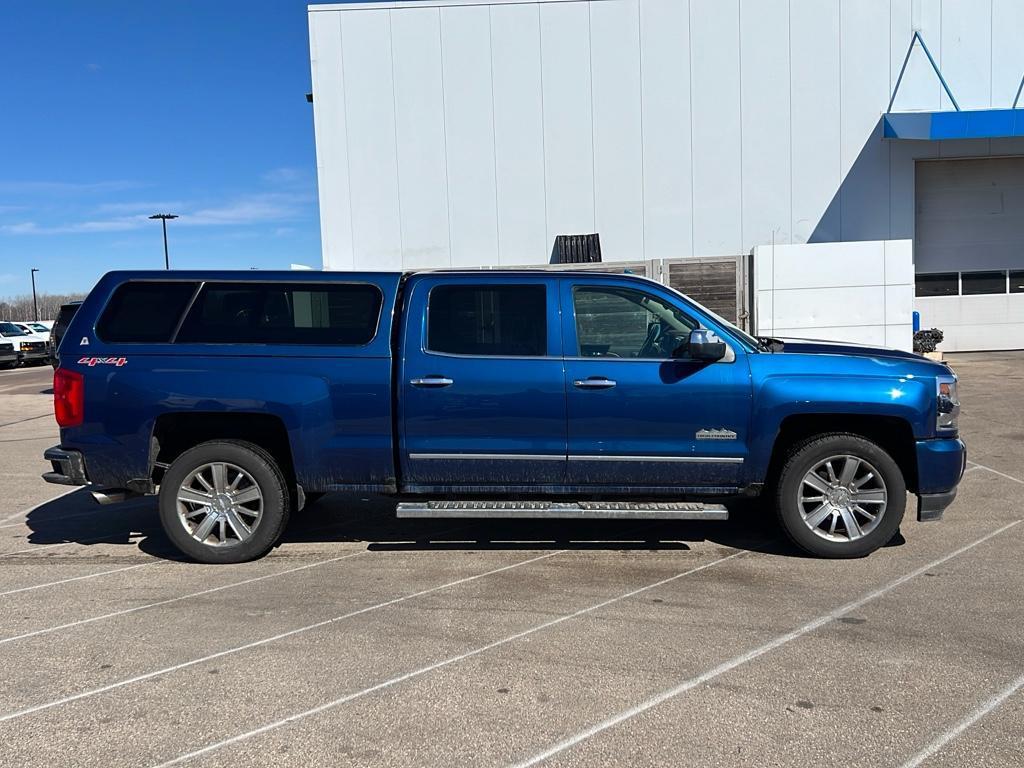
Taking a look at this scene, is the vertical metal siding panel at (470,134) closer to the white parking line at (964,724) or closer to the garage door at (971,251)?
the garage door at (971,251)

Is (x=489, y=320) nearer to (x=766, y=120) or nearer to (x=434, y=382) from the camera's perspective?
(x=434, y=382)

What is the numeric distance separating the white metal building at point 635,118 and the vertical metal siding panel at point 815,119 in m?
0.04

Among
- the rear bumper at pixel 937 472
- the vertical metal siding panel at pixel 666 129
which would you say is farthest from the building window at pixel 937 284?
the rear bumper at pixel 937 472

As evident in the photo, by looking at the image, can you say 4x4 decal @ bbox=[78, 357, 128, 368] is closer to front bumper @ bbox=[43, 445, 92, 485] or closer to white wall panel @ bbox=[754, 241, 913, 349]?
front bumper @ bbox=[43, 445, 92, 485]

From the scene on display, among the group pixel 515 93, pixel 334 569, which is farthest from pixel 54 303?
pixel 334 569

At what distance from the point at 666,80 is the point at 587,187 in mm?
2892

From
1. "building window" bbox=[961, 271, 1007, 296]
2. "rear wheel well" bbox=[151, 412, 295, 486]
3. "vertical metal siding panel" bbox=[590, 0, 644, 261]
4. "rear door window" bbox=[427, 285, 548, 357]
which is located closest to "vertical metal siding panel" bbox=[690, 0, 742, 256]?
"vertical metal siding panel" bbox=[590, 0, 644, 261]

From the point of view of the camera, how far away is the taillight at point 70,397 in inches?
215

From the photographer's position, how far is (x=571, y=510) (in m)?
5.31

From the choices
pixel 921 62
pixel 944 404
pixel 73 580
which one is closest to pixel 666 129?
pixel 921 62

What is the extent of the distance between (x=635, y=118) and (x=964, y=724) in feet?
55.5

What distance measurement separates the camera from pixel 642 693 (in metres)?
3.63

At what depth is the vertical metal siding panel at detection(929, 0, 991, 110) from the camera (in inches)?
723

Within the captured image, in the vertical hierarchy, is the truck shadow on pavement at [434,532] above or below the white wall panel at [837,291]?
below
